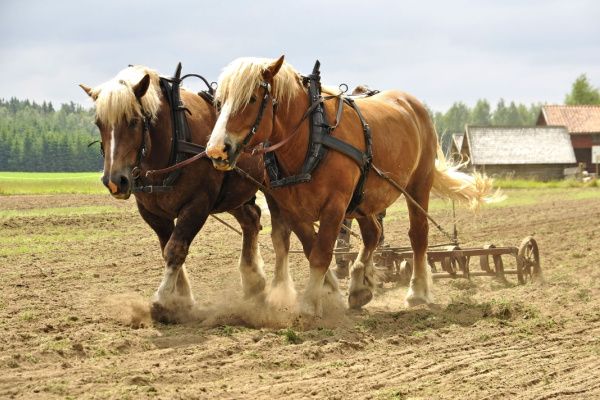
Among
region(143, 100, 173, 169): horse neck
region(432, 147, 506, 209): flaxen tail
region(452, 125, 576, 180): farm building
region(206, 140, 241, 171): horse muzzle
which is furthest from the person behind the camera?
region(452, 125, 576, 180): farm building

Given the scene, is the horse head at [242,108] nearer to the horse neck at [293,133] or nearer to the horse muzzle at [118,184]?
the horse neck at [293,133]

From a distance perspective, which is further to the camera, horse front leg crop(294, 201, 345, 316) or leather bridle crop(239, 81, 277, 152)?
horse front leg crop(294, 201, 345, 316)

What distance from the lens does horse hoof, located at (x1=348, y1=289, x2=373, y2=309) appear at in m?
8.71

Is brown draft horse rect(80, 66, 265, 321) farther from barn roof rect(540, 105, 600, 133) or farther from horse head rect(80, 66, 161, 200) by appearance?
barn roof rect(540, 105, 600, 133)

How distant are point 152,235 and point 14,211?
7482 millimetres

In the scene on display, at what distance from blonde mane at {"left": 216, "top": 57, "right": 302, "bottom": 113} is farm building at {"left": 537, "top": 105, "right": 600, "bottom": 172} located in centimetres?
6001

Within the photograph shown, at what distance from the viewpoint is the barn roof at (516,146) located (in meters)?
51.8

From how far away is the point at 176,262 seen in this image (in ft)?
25.5

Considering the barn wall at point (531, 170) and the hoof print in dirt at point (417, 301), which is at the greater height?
the barn wall at point (531, 170)

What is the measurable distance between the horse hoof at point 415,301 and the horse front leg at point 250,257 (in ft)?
4.78

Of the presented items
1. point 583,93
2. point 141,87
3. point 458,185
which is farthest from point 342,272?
point 583,93

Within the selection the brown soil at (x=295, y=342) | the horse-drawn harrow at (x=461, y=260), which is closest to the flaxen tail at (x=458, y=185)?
the horse-drawn harrow at (x=461, y=260)

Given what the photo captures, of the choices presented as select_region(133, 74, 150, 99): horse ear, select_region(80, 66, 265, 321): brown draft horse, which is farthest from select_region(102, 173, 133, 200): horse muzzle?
select_region(133, 74, 150, 99): horse ear

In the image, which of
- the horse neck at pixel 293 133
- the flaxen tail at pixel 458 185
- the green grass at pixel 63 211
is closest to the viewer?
the horse neck at pixel 293 133
